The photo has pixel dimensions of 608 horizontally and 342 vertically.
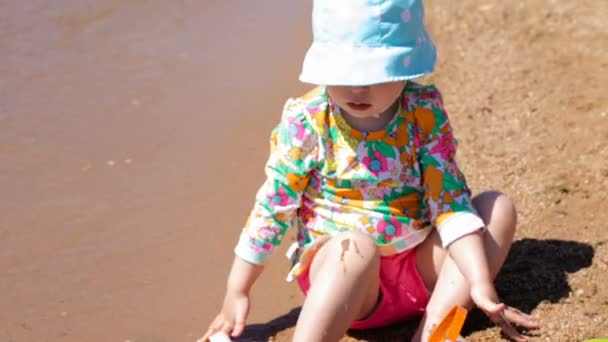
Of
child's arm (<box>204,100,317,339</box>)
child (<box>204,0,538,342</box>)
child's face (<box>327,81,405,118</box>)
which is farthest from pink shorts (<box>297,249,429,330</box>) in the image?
child's face (<box>327,81,405,118</box>)

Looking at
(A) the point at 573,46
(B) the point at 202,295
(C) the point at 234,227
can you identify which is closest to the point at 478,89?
(A) the point at 573,46

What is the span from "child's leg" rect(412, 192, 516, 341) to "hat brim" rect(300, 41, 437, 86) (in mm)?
506

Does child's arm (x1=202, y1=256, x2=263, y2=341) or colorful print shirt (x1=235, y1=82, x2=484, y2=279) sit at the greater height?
colorful print shirt (x1=235, y1=82, x2=484, y2=279)

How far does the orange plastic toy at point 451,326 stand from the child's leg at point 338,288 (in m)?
0.24

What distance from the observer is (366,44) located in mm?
2674

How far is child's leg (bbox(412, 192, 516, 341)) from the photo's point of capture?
287cm

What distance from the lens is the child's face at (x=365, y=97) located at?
274 centimetres

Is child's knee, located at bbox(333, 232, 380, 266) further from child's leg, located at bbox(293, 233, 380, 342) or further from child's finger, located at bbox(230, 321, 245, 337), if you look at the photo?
child's finger, located at bbox(230, 321, 245, 337)

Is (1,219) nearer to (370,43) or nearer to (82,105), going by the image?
(82,105)

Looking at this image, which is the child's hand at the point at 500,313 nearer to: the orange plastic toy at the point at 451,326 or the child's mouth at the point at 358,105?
the orange plastic toy at the point at 451,326

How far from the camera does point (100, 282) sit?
3.35m

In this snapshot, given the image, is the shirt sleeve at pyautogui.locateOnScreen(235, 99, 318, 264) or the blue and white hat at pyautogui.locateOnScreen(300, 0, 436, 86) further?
the shirt sleeve at pyautogui.locateOnScreen(235, 99, 318, 264)

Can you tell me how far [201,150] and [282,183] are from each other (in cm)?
126

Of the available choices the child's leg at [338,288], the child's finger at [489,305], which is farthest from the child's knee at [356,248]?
the child's finger at [489,305]
